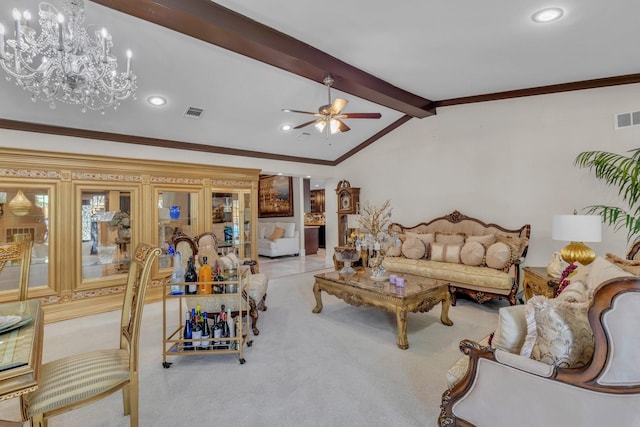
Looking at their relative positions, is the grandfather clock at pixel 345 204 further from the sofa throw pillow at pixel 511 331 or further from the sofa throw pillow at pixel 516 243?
the sofa throw pillow at pixel 511 331

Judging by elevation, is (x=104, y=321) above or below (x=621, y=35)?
below

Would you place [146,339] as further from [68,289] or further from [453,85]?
[453,85]

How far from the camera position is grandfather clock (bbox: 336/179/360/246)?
674 centimetres

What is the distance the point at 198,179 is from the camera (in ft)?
16.4

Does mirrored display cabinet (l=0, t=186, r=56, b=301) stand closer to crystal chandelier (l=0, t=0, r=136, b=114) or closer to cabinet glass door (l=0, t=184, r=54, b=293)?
cabinet glass door (l=0, t=184, r=54, b=293)

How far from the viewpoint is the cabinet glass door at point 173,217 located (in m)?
4.70

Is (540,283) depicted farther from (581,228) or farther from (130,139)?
(130,139)

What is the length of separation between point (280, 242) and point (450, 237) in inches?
194

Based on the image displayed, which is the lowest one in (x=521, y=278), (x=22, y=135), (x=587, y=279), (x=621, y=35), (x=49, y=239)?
(x=521, y=278)

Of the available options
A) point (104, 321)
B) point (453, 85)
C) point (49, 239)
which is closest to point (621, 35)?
point (453, 85)

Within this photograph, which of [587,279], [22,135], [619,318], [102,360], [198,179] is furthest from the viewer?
[198,179]

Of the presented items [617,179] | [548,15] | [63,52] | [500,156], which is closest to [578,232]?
[617,179]

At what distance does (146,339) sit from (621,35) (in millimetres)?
5540

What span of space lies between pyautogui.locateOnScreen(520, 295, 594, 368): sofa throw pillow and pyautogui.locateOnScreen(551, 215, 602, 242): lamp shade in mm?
2099
